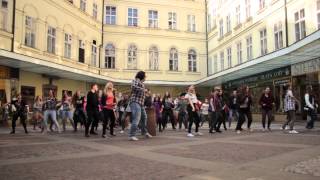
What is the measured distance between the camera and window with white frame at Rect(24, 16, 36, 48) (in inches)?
947

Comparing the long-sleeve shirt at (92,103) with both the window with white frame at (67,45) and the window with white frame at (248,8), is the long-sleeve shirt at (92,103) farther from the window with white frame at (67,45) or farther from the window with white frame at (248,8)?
the window with white frame at (248,8)

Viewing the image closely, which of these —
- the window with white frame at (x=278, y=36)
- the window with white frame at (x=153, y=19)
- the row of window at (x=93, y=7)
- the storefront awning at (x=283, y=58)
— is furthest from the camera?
the window with white frame at (x=153, y=19)

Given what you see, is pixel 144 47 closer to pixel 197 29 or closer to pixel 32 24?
pixel 197 29

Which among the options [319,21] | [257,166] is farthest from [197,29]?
[257,166]

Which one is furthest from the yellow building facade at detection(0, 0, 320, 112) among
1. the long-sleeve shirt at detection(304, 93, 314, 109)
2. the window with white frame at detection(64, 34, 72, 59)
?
the long-sleeve shirt at detection(304, 93, 314, 109)

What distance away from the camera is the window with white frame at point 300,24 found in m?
22.1

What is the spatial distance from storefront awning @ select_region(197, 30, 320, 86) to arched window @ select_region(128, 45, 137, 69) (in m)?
11.6

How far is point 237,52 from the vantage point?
32.4m

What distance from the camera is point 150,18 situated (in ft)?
129

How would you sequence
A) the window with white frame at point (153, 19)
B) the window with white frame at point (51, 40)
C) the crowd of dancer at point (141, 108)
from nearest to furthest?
the crowd of dancer at point (141, 108), the window with white frame at point (51, 40), the window with white frame at point (153, 19)

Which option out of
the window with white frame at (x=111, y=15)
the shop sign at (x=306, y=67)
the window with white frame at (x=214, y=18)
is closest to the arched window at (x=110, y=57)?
the window with white frame at (x=111, y=15)

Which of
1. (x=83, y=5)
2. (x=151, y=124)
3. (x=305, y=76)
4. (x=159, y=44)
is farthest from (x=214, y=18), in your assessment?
(x=151, y=124)

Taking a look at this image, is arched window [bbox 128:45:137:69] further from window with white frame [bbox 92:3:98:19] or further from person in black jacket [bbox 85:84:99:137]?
person in black jacket [bbox 85:84:99:137]

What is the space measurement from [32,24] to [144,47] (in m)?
15.4
